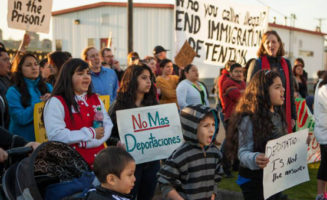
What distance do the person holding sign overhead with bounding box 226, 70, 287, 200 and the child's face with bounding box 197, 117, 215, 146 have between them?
529 millimetres

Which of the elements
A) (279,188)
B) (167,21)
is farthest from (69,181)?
(167,21)

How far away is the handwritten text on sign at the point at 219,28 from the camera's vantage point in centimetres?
700

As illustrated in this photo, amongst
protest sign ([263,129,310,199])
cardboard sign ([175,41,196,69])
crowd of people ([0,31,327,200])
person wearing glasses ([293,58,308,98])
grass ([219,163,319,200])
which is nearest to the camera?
crowd of people ([0,31,327,200])

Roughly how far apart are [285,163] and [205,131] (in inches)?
39.9

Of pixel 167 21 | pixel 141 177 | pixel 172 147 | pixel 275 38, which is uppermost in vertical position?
pixel 167 21

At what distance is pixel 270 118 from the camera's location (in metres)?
3.29

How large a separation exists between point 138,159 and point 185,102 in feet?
7.77

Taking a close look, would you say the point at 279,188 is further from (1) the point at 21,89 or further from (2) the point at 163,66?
(2) the point at 163,66

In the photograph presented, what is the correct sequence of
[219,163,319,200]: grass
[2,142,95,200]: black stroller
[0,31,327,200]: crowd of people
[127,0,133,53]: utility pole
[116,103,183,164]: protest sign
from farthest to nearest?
[127,0,133,53]: utility pole
[219,163,319,200]: grass
[116,103,183,164]: protest sign
[0,31,327,200]: crowd of people
[2,142,95,200]: black stroller

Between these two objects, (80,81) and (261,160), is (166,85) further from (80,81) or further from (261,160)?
(261,160)

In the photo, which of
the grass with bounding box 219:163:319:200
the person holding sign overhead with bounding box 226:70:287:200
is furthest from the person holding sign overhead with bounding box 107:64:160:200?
the grass with bounding box 219:163:319:200

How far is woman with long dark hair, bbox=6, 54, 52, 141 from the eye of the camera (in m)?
3.91

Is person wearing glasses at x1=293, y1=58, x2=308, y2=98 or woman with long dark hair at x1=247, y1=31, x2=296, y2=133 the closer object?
woman with long dark hair at x1=247, y1=31, x2=296, y2=133

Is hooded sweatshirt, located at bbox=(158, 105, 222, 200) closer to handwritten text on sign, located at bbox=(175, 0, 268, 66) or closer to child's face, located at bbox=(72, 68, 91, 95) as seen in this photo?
child's face, located at bbox=(72, 68, 91, 95)
